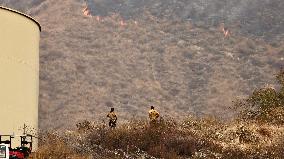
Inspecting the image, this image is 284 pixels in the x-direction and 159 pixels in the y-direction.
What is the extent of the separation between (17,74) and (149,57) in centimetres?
3114

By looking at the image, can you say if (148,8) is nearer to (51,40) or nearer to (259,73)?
(51,40)

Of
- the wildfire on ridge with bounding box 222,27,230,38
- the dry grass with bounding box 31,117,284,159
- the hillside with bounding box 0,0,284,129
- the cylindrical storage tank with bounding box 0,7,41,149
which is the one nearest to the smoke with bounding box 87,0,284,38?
the hillside with bounding box 0,0,284,129

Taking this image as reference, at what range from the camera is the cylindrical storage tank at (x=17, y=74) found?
14356mm

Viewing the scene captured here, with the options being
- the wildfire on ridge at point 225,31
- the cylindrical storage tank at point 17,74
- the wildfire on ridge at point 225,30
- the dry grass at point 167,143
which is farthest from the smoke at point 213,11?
the cylindrical storage tank at point 17,74

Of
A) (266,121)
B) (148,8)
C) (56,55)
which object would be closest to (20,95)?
(266,121)

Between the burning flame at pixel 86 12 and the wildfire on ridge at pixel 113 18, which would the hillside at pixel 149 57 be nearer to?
the wildfire on ridge at pixel 113 18

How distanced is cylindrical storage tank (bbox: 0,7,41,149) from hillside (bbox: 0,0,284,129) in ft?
63.1

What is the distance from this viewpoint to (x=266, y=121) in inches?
758

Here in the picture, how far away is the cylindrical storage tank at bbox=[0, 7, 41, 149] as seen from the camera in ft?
47.1

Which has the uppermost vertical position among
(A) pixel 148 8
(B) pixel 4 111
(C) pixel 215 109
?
(A) pixel 148 8

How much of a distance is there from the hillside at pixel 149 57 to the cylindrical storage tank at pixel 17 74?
19236mm

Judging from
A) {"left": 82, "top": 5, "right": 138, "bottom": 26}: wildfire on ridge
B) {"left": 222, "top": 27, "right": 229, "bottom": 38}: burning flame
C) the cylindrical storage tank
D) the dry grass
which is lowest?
the dry grass

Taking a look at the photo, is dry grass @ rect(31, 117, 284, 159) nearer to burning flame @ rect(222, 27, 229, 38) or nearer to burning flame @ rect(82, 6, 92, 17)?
burning flame @ rect(222, 27, 229, 38)

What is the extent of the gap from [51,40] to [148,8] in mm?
12671
